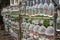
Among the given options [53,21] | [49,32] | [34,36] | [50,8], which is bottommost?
[34,36]

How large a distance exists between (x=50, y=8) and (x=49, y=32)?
0.32m

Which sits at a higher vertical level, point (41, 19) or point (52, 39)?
point (41, 19)

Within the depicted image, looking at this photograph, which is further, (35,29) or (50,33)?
(35,29)

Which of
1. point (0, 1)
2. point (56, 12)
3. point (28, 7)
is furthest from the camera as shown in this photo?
point (0, 1)

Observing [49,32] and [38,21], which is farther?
[38,21]

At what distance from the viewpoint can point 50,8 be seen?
86.6 inches

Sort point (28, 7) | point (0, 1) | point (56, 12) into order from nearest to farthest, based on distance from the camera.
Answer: point (56, 12)
point (28, 7)
point (0, 1)

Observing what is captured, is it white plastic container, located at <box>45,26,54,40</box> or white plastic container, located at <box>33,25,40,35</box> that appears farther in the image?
white plastic container, located at <box>33,25,40,35</box>

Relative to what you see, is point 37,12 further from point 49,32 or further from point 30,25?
point 49,32

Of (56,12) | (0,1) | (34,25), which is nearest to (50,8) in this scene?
(56,12)

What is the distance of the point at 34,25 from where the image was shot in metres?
2.65

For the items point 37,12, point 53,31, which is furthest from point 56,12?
point 37,12

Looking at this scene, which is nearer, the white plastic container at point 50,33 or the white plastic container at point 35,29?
the white plastic container at point 50,33

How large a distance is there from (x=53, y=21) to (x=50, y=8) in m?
0.25
